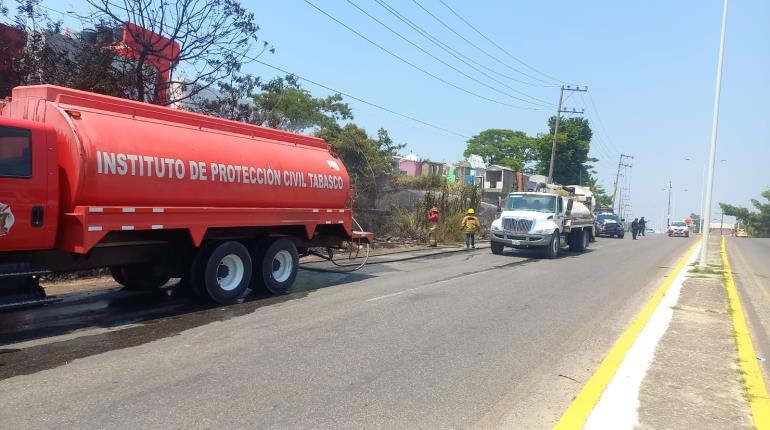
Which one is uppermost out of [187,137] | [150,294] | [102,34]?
[102,34]

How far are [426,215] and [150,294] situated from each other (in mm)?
14084

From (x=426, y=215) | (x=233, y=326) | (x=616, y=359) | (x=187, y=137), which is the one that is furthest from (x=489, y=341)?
(x=426, y=215)

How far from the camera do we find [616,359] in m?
5.81

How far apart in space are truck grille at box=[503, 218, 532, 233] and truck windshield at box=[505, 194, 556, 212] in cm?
92

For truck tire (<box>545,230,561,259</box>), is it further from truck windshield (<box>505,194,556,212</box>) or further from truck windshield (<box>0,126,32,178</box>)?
truck windshield (<box>0,126,32,178</box>)

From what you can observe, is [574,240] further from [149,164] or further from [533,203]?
[149,164]

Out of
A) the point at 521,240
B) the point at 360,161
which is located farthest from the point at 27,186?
the point at 360,161

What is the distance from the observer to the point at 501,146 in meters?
76.6

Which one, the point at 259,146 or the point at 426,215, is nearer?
the point at 259,146

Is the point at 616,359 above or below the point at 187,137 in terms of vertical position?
below

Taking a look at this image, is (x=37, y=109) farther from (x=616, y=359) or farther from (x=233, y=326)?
(x=616, y=359)

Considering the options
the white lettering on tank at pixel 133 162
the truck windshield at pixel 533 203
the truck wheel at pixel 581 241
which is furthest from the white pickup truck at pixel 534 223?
the white lettering on tank at pixel 133 162

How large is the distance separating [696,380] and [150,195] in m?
6.99

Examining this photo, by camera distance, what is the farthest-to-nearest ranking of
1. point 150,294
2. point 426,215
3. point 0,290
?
1. point 426,215
2. point 150,294
3. point 0,290
